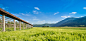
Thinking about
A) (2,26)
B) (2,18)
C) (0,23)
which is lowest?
(2,26)

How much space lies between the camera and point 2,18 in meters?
6.86

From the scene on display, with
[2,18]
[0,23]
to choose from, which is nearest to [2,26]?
[0,23]

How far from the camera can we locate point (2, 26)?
7086 mm

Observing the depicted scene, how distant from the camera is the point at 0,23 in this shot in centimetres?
677

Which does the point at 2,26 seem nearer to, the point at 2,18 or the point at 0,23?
the point at 0,23

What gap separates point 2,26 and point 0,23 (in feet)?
1.88

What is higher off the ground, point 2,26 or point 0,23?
point 0,23

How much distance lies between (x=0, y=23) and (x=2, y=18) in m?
0.76

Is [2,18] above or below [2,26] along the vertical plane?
above

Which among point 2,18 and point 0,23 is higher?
point 2,18

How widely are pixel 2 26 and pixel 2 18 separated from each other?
124 cm
